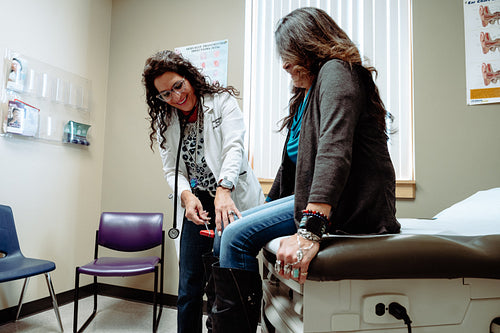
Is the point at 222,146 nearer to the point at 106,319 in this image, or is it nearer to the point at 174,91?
the point at 174,91

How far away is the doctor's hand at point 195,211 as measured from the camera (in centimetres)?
120

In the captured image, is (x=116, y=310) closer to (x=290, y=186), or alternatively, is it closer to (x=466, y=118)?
(x=290, y=186)

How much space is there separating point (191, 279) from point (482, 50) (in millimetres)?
1888

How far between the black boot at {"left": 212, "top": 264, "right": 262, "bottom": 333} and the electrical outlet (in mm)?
265

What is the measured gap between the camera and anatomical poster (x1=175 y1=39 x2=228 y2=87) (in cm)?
231

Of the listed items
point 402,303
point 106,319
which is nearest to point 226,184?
point 402,303

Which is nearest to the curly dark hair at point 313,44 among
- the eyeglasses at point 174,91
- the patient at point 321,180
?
the patient at point 321,180

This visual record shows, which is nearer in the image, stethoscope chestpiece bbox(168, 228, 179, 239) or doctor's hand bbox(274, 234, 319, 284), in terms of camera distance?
doctor's hand bbox(274, 234, 319, 284)

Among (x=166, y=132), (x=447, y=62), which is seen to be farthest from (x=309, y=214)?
(x=447, y=62)

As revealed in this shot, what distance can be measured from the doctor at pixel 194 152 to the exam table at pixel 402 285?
0.58 meters

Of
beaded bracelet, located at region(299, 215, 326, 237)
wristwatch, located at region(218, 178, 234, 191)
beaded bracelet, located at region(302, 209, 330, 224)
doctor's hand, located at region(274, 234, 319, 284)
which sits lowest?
doctor's hand, located at region(274, 234, 319, 284)

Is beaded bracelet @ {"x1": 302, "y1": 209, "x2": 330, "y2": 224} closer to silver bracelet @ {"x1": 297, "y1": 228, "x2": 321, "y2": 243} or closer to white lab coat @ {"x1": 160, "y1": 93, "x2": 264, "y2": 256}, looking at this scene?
silver bracelet @ {"x1": 297, "y1": 228, "x2": 321, "y2": 243}

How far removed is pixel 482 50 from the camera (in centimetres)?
174

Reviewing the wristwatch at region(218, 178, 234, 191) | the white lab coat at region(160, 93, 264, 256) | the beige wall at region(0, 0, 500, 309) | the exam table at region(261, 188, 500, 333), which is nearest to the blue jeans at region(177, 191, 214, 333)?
the white lab coat at region(160, 93, 264, 256)
